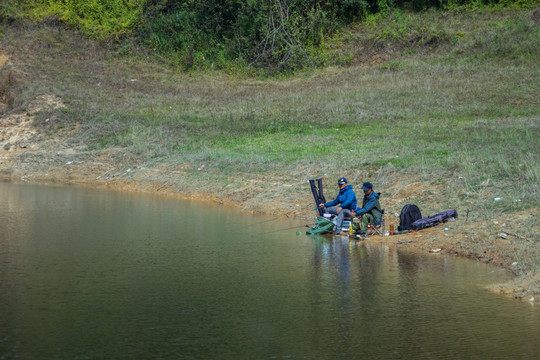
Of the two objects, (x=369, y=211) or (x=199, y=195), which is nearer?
(x=369, y=211)

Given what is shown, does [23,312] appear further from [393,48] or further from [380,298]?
[393,48]

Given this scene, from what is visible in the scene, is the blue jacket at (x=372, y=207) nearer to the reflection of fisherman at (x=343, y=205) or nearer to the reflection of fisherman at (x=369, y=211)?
the reflection of fisherman at (x=369, y=211)

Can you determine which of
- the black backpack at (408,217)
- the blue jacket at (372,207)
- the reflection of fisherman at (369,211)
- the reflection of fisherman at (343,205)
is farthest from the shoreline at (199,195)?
the reflection of fisherman at (343,205)

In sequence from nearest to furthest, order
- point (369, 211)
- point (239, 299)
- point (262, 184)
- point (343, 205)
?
point (239, 299) → point (369, 211) → point (343, 205) → point (262, 184)

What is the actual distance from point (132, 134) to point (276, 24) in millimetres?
14667

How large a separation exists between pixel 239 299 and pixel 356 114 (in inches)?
684

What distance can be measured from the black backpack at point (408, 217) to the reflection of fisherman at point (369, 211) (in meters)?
0.48

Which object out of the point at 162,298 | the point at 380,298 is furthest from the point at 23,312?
the point at 380,298

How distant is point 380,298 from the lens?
31.9 ft

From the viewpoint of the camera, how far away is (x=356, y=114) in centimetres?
2605

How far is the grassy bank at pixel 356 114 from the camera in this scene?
16047 mm

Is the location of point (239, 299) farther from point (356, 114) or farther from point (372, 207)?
point (356, 114)

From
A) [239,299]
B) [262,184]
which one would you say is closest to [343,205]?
[262,184]

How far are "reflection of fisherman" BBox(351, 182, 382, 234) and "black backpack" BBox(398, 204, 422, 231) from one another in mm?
482
